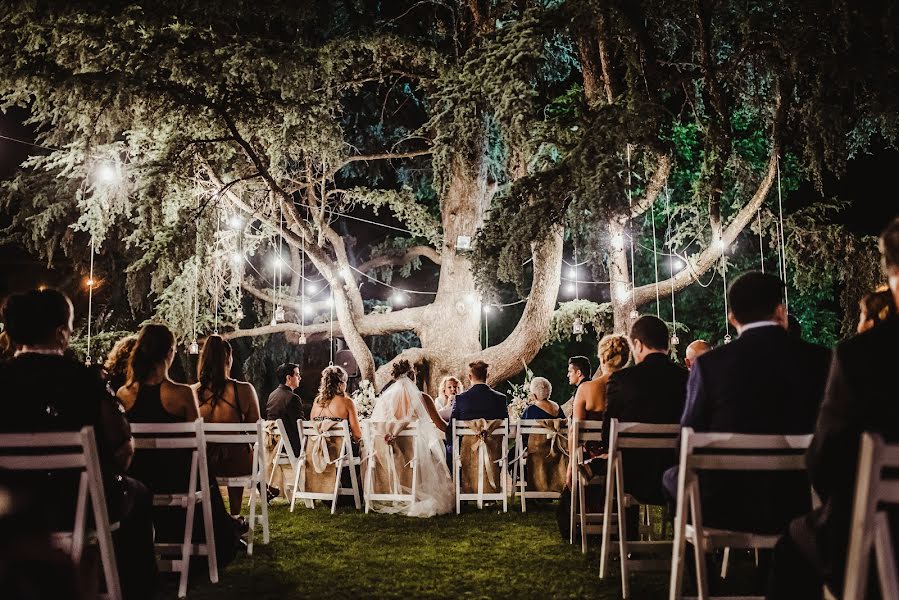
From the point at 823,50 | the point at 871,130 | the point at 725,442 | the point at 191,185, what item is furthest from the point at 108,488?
the point at 871,130

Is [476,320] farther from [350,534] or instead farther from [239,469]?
[239,469]

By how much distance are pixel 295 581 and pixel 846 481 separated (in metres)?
3.52

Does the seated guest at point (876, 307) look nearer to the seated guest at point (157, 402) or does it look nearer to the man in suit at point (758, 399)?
the man in suit at point (758, 399)

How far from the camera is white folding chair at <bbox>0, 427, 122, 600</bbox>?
2.90 m

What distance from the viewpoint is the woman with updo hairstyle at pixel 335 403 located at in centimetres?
860

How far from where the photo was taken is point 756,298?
335 centimetres

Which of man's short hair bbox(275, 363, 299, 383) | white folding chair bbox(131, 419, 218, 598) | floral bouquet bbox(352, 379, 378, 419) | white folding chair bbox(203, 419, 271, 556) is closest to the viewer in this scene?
white folding chair bbox(131, 419, 218, 598)

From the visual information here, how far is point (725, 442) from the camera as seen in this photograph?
2990 millimetres

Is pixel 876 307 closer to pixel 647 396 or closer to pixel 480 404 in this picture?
pixel 647 396

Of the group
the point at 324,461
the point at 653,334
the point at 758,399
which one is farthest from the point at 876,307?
the point at 324,461

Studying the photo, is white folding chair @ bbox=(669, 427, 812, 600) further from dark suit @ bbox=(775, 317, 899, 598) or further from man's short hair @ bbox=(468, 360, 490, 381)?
man's short hair @ bbox=(468, 360, 490, 381)

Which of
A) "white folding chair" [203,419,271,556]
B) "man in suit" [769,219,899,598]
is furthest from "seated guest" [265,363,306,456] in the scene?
"man in suit" [769,219,899,598]

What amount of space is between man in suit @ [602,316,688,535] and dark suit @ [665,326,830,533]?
4.20 ft

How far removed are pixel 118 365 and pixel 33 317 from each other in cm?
A: 229
